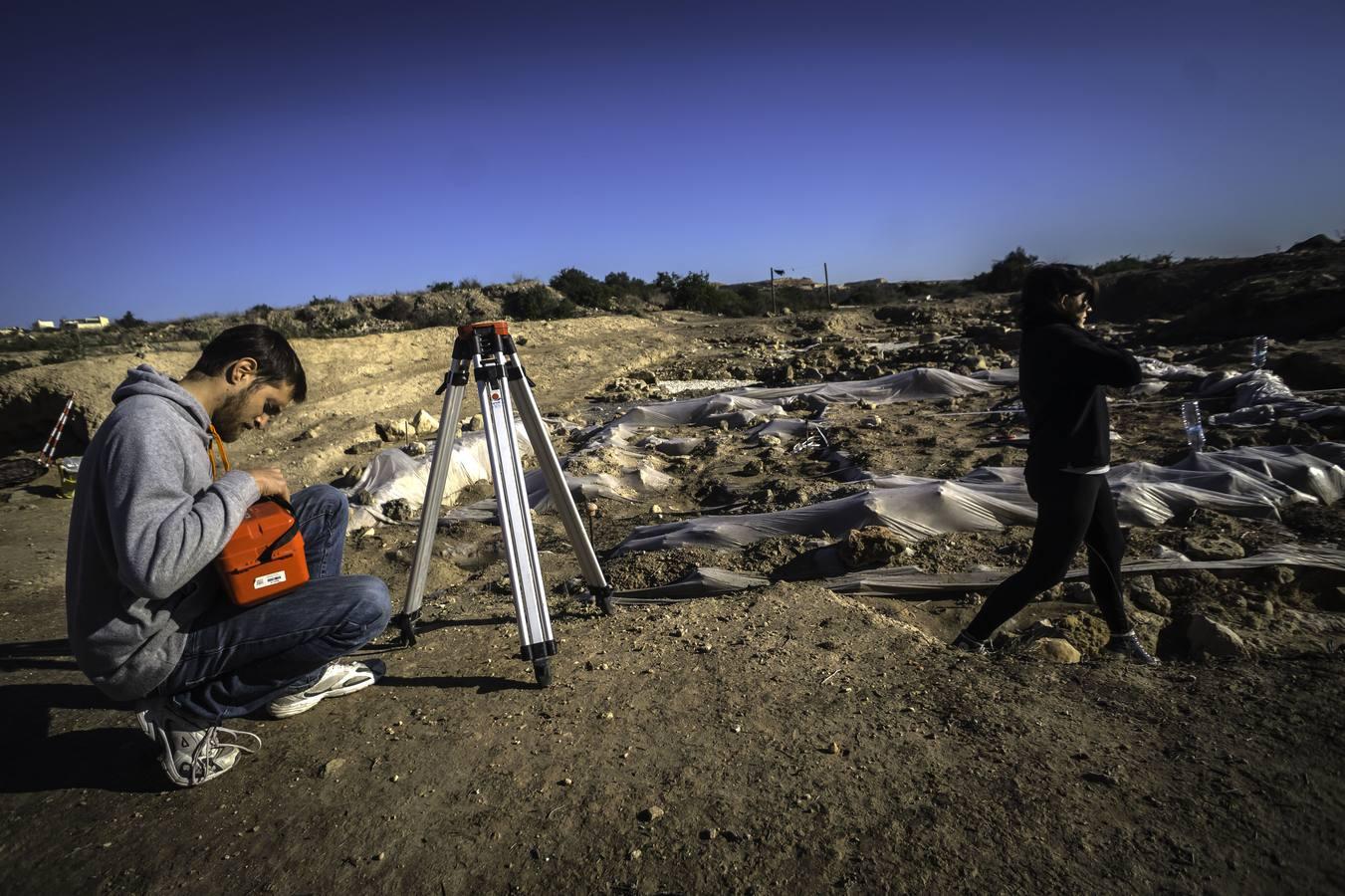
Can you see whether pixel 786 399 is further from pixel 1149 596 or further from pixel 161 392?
pixel 161 392

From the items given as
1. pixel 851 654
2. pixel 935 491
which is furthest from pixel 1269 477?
pixel 851 654

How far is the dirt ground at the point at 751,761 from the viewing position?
1.75 metres

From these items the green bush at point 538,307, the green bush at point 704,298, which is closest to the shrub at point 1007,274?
the green bush at point 704,298

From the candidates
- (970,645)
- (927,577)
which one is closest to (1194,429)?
(927,577)

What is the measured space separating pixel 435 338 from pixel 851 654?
11.1 m

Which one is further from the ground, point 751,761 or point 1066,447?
point 1066,447

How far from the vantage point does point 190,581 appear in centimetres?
208

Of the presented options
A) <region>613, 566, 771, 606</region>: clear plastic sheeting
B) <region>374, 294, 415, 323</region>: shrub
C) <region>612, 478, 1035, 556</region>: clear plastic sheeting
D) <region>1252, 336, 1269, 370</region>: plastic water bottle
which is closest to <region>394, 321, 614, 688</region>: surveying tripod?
<region>613, 566, 771, 606</region>: clear plastic sheeting

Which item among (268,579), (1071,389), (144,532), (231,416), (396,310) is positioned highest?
(396,310)

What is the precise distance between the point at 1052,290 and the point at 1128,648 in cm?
139

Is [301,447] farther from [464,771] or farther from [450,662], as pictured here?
[464,771]

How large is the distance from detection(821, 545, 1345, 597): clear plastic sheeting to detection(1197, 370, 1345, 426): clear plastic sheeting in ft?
8.86

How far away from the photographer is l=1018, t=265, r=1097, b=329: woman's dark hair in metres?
2.70

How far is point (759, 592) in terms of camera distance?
341cm
